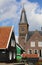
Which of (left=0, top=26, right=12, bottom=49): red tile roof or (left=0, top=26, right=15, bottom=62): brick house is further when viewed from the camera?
(left=0, top=26, right=12, bottom=49): red tile roof

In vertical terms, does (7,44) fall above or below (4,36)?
below

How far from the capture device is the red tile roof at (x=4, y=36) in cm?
4290

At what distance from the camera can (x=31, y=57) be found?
73.9 metres

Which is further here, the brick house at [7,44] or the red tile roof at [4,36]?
the red tile roof at [4,36]

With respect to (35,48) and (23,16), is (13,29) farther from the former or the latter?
(23,16)

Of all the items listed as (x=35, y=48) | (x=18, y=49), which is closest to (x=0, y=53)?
(x=18, y=49)

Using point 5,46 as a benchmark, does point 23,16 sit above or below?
above

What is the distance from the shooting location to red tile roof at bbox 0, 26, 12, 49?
42.9 meters

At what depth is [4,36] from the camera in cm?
4472

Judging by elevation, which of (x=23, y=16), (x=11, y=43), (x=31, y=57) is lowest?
(x=31, y=57)

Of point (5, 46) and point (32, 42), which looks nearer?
point (5, 46)

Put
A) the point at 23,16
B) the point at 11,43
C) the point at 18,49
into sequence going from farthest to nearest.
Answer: the point at 23,16, the point at 18,49, the point at 11,43

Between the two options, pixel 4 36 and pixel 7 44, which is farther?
pixel 4 36

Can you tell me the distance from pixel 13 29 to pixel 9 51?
442 cm
